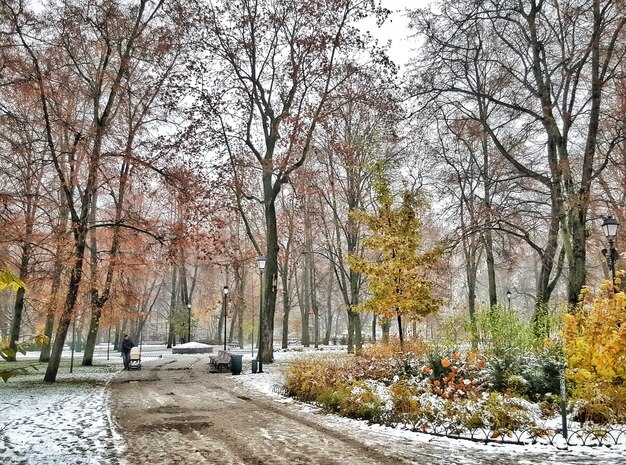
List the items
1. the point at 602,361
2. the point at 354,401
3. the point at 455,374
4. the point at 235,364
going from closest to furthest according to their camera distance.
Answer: the point at 602,361 → the point at 354,401 → the point at 455,374 → the point at 235,364

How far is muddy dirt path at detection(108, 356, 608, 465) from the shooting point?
19.3ft

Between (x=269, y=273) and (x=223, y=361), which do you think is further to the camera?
(x=269, y=273)

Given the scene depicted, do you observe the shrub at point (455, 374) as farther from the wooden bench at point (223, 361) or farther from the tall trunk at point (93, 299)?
the tall trunk at point (93, 299)

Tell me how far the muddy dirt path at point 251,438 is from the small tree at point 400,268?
16.0ft

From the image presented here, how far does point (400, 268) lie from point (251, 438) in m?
7.97

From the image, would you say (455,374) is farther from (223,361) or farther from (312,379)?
(223,361)

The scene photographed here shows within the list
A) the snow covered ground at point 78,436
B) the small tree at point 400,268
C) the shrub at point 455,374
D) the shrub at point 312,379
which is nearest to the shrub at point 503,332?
the shrub at point 455,374

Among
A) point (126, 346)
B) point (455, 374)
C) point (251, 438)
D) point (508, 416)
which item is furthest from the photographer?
point (126, 346)

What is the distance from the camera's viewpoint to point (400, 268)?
45.4 feet

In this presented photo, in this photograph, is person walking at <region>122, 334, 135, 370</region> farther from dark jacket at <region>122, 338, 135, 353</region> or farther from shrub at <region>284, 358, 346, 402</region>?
shrub at <region>284, 358, 346, 402</region>

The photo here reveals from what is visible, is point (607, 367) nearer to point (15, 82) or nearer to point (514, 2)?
point (514, 2)

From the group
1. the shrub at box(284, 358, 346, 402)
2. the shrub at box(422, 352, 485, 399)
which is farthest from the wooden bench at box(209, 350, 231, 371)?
the shrub at box(422, 352, 485, 399)

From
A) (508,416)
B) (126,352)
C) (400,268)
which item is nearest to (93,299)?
(126,352)

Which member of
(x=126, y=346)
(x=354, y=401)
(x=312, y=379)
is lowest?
(x=354, y=401)
